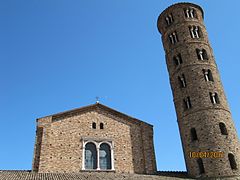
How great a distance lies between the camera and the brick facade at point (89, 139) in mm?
18500

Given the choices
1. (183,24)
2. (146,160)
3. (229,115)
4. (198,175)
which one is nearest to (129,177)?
(146,160)

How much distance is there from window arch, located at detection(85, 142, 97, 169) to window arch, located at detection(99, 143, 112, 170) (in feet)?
1.48

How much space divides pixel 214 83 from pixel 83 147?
1241 cm

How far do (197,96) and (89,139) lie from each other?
9610 millimetres

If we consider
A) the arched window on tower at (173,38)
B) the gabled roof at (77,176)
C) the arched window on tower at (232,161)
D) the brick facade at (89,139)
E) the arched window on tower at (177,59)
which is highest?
the arched window on tower at (173,38)

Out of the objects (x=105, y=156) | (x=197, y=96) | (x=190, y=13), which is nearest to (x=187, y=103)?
(x=197, y=96)

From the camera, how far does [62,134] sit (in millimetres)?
19688

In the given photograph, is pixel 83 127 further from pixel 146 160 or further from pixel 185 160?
pixel 185 160

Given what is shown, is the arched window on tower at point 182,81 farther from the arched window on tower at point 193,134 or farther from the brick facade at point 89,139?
the brick facade at point 89,139

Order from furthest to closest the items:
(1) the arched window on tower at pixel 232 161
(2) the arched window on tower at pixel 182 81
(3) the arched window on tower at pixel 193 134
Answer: (2) the arched window on tower at pixel 182 81, (3) the arched window on tower at pixel 193 134, (1) the arched window on tower at pixel 232 161

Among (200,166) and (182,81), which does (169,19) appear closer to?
(182,81)

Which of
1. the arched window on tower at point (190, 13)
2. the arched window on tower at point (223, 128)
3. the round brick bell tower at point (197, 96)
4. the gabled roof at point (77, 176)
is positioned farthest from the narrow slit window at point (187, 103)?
the arched window on tower at point (190, 13)

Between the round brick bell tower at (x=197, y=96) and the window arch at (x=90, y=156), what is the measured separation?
732 cm

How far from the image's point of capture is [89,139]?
20.0 metres
